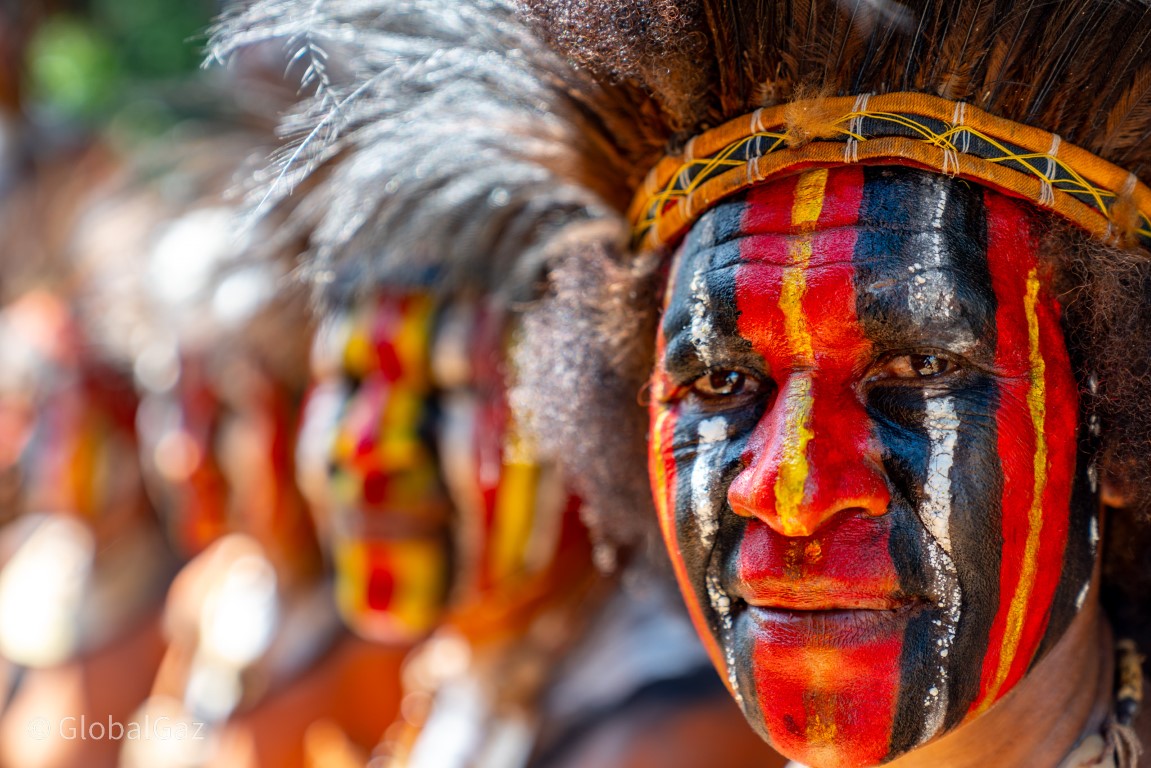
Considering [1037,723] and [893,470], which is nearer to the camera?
[893,470]

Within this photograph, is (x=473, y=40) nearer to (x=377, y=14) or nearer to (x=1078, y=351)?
(x=377, y=14)

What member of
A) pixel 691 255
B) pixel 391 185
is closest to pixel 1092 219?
pixel 691 255

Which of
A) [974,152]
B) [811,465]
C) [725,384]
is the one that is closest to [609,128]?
[725,384]

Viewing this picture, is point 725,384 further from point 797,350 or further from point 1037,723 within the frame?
point 1037,723

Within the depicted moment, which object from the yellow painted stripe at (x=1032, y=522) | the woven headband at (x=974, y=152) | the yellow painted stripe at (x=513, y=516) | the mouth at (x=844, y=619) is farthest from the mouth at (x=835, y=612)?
the yellow painted stripe at (x=513, y=516)

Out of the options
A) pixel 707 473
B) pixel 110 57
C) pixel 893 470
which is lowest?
pixel 110 57

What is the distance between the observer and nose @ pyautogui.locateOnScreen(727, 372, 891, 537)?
1.49m

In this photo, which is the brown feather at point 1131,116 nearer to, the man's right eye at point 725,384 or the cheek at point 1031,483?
the cheek at point 1031,483

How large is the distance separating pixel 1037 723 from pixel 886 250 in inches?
30.0

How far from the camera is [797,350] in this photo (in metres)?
1.58

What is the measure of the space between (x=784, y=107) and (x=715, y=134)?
0.42 feet

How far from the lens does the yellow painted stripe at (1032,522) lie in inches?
60.6

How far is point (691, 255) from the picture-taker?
175cm

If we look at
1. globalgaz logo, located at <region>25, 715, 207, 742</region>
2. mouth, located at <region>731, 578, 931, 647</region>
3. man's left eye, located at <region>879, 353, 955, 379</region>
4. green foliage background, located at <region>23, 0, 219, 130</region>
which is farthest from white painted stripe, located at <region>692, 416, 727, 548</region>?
globalgaz logo, located at <region>25, 715, 207, 742</region>
